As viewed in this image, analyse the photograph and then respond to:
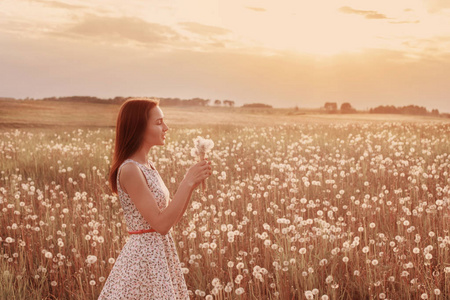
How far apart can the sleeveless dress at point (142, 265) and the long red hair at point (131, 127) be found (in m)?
0.10

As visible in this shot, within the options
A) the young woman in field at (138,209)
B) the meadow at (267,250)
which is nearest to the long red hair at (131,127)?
the young woman in field at (138,209)

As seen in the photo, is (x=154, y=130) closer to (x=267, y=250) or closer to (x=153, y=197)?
(x=153, y=197)

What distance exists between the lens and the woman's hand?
2.79 metres

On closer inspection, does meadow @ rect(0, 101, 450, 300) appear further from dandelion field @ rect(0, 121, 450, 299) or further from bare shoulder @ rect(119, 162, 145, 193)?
bare shoulder @ rect(119, 162, 145, 193)

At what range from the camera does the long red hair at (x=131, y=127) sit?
316 cm

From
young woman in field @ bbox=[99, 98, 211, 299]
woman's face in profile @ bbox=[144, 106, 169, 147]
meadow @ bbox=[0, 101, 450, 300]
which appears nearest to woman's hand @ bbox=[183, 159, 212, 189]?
young woman in field @ bbox=[99, 98, 211, 299]

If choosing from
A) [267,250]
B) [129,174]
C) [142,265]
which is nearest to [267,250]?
[267,250]

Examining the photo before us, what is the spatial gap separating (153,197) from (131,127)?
51 centimetres

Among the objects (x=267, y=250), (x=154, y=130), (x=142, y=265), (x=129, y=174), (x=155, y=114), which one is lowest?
(x=267, y=250)

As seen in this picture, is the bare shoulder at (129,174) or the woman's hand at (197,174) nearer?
the woman's hand at (197,174)

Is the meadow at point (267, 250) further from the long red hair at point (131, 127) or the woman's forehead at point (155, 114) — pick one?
the woman's forehead at point (155, 114)

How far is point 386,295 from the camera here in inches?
163

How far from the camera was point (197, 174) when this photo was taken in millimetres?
2814

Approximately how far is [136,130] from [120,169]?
0.92 feet
